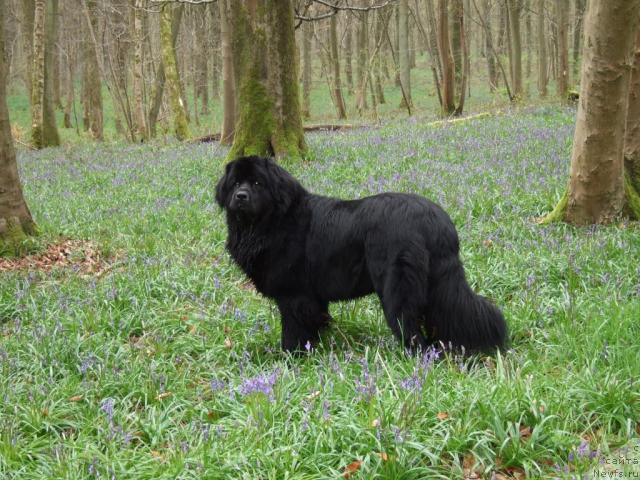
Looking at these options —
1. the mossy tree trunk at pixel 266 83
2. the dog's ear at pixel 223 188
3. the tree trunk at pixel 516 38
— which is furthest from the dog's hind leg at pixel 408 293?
the tree trunk at pixel 516 38

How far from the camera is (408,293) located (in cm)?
424

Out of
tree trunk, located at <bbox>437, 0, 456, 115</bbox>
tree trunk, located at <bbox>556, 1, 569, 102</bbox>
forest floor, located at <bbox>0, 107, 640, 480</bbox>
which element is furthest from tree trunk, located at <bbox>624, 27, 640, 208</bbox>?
tree trunk, located at <bbox>556, 1, 569, 102</bbox>

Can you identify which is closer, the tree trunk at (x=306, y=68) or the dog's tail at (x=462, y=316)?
the dog's tail at (x=462, y=316)

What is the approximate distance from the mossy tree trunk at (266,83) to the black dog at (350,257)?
6.73 metres

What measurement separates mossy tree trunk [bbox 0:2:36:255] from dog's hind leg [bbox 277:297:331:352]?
427 cm

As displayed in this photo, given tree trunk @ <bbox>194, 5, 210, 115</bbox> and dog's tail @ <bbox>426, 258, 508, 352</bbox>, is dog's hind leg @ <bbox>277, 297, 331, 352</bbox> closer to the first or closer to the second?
dog's tail @ <bbox>426, 258, 508, 352</bbox>

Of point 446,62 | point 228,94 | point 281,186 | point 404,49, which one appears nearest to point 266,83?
point 228,94

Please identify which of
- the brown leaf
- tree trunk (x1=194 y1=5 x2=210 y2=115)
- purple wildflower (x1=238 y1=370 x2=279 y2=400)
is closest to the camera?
the brown leaf

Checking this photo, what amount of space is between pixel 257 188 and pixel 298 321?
1143 mm

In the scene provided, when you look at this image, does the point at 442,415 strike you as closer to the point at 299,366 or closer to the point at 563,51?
the point at 299,366

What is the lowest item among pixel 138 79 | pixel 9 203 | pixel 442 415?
pixel 442 415

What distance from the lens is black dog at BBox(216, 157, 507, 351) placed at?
14.0 ft

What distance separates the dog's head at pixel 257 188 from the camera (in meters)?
4.91

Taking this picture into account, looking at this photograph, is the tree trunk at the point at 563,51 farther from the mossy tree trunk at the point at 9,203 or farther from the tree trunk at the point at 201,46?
the mossy tree trunk at the point at 9,203
